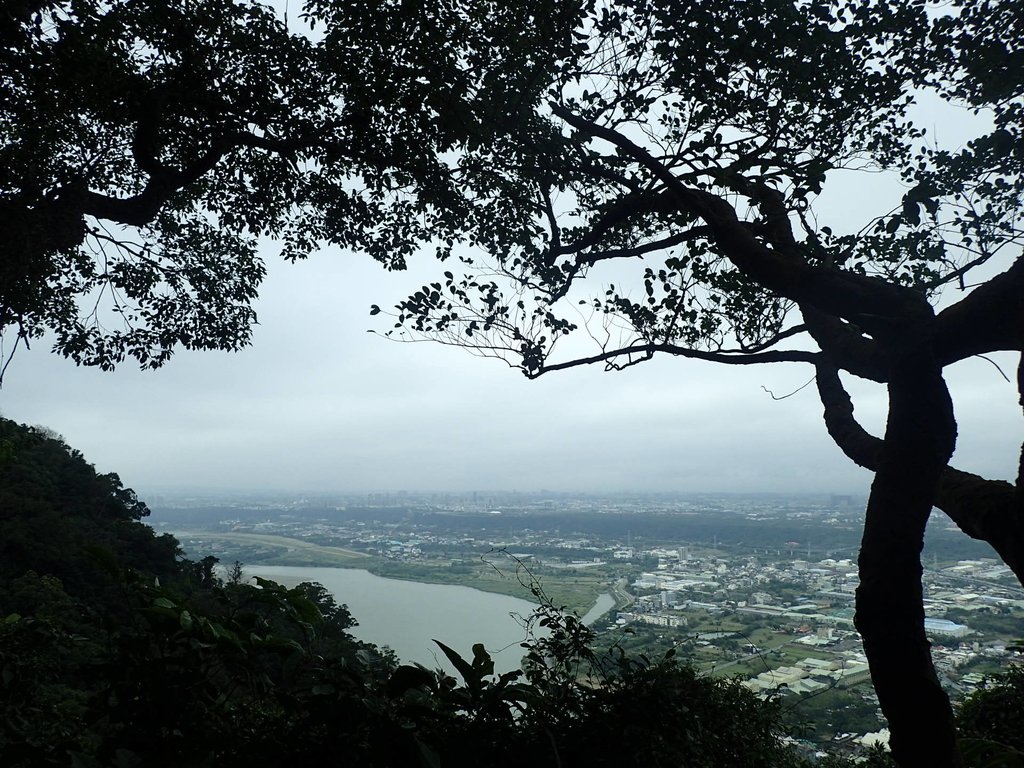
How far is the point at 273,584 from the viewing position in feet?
5.30

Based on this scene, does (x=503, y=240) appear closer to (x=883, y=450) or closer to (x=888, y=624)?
(x=883, y=450)

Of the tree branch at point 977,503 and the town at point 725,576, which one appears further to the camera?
the town at point 725,576

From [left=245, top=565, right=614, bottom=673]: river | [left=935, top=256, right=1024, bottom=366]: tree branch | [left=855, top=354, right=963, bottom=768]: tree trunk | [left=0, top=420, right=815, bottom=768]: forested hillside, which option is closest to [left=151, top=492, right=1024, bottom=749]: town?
[left=245, top=565, right=614, bottom=673]: river

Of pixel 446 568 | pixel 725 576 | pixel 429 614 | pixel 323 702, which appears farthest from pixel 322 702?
pixel 725 576

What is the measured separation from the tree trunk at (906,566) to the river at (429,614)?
1348 mm

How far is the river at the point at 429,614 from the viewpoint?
246 centimetres

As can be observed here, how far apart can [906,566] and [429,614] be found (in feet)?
11.4

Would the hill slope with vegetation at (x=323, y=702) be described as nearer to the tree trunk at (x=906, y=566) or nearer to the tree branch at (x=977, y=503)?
the tree trunk at (x=906, y=566)

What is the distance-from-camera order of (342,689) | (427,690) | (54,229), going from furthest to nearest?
(54,229)
(427,690)
(342,689)

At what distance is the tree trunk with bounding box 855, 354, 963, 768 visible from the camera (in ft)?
6.77

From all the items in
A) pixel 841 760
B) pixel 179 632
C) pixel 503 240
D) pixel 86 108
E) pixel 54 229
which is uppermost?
pixel 86 108

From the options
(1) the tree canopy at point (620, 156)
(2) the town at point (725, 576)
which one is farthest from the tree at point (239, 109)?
(2) the town at point (725, 576)

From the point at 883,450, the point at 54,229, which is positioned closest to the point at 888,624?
the point at 883,450

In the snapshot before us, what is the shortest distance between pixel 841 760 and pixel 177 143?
5.59 metres
